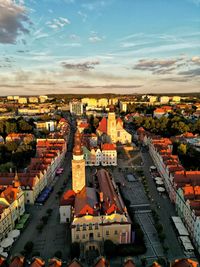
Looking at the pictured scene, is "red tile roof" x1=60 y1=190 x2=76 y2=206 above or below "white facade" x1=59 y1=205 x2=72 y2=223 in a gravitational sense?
above

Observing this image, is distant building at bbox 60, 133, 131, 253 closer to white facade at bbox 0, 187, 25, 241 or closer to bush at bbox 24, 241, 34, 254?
bush at bbox 24, 241, 34, 254

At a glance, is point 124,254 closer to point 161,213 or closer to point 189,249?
point 189,249

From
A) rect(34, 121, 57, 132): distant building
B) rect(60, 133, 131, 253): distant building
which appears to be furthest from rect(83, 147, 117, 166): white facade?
rect(34, 121, 57, 132): distant building

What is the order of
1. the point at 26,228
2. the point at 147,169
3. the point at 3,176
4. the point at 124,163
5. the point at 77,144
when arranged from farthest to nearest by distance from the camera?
the point at 124,163 → the point at 147,169 → the point at 3,176 → the point at 77,144 → the point at 26,228

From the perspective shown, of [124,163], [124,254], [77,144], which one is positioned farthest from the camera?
[124,163]

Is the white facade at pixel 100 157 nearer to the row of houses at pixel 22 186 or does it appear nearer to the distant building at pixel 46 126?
the row of houses at pixel 22 186

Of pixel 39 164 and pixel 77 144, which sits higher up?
pixel 77 144

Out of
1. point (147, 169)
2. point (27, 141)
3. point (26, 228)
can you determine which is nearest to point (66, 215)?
point (26, 228)

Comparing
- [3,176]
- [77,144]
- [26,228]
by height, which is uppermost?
[77,144]
